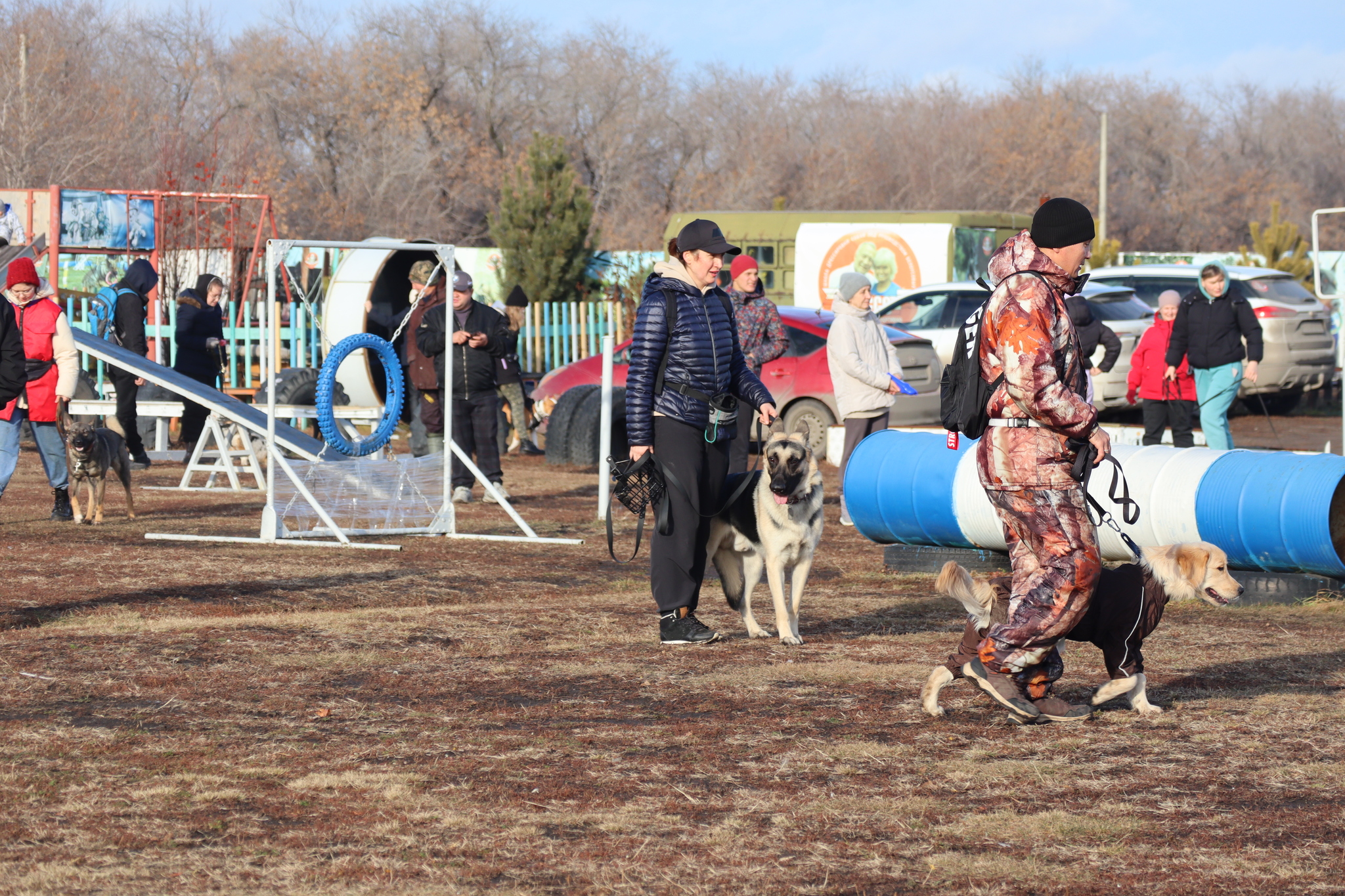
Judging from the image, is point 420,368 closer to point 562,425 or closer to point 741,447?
point 562,425

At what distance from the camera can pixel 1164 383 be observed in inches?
503

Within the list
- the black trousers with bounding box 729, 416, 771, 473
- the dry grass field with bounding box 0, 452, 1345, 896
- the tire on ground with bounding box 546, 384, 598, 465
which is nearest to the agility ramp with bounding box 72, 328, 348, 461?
the dry grass field with bounding box 0, 452, 1345, 896

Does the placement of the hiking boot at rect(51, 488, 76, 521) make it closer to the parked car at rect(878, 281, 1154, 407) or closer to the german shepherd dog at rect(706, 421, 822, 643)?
the german shepherd dog at rect(706, 421, 822, 643)

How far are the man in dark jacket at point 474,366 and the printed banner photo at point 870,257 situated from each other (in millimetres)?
13280

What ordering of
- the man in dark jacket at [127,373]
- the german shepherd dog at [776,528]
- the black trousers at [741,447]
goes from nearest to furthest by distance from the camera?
the german shepherd dog at [776,528]
the black trousers at [741,447]
the man in dark jacket at [127,373]

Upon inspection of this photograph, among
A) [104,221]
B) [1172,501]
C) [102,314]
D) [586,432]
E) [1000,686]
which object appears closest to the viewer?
[1000,686]

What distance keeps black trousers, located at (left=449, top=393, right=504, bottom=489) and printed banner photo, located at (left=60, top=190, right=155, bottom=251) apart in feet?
34.9

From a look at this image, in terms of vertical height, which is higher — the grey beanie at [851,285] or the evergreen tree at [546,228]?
the evergreen tree at [546,228]

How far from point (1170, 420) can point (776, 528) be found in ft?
24.1

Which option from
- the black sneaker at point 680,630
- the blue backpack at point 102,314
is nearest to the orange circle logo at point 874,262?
the blue backpack at point 102,314

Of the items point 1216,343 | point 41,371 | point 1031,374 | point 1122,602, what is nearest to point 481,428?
point 41,371

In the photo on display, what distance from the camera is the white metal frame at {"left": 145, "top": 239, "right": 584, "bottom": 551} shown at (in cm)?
951

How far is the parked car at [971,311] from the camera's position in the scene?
58.0ft

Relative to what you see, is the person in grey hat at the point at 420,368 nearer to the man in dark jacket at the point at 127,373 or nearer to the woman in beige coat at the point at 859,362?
the man in dark jacket at the point at 127,373
